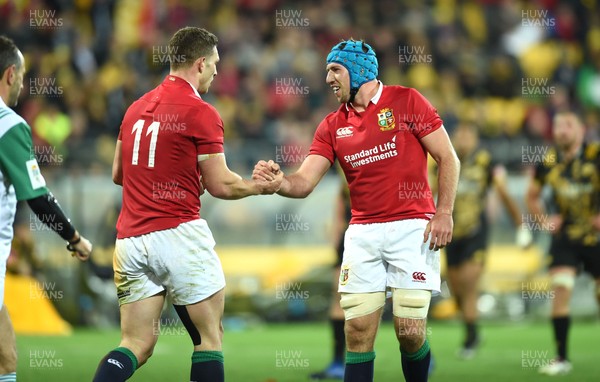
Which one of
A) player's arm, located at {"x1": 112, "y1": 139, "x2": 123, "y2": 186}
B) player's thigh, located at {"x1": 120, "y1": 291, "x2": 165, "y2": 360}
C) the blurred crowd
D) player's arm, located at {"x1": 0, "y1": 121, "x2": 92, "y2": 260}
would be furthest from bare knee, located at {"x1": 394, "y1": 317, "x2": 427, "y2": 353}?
the blurred crowd

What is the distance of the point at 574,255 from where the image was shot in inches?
401

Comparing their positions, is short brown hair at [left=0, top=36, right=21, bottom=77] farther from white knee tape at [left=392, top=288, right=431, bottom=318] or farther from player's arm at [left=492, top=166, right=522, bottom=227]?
player's arm at [left=492, top=166, right=522, bottom=227]

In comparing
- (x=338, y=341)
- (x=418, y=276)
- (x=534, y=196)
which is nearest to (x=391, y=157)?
(x=418, y=276)

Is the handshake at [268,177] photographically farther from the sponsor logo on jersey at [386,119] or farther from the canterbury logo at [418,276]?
the canterbury logo at [418,276]

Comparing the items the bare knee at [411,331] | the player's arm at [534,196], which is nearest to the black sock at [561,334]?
the player's arm at [534,196]

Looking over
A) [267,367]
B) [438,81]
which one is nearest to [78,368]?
[267,367]

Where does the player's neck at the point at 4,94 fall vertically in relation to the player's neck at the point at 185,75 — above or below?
below

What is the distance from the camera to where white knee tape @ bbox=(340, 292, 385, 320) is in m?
6.67

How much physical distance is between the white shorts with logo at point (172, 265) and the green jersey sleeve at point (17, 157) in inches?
29.7

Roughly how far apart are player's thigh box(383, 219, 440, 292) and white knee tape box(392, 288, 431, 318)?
0.13 feet

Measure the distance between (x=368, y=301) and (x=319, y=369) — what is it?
11.5ft

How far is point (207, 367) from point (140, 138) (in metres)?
1.44

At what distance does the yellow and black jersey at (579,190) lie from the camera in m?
10.1

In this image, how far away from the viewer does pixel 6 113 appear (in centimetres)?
581
